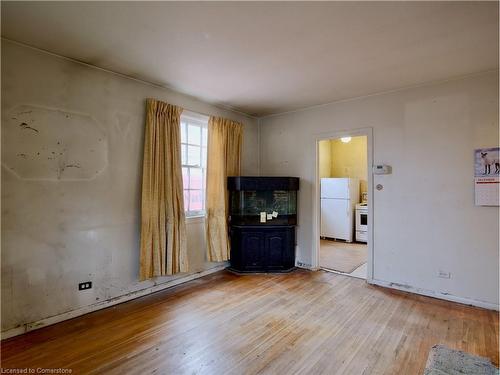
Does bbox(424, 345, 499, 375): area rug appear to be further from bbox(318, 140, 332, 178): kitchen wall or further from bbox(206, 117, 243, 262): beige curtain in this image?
bbox(318, 140, 332, 178): kitchen wall

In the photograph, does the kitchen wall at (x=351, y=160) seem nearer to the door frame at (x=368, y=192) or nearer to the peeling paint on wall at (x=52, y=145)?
the door frame at (x=368, y=192)

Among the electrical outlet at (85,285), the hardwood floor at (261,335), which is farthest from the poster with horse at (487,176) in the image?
the electrical outlet at (85,285)

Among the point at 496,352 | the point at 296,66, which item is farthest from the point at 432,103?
the point at 496,352

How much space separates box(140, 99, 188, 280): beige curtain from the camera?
3.15 m

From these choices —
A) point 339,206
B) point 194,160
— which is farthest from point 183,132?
point 339,206

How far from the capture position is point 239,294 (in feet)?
10.7

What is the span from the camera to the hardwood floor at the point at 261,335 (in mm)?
1972

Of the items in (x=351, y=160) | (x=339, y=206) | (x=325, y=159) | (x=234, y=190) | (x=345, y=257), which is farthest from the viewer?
(x=325, y=159)

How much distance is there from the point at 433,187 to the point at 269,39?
255 centimetres

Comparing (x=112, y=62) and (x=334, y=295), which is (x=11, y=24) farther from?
(x=334, y=295)

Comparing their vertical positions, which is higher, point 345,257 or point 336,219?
point 336,219

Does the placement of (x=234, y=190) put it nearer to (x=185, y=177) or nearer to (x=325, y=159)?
(x=185, y=177)

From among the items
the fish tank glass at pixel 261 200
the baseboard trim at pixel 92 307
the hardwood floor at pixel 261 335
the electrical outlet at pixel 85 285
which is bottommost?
the hardwood floor at pixel 261 335

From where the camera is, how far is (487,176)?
2855mm
